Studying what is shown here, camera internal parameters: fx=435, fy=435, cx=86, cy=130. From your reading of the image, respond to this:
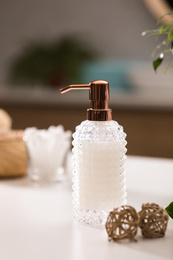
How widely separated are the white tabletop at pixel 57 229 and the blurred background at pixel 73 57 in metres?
1.54

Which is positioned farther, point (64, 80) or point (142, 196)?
point (64, 80)

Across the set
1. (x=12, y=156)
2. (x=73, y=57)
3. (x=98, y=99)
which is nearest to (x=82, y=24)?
(x=73, y=57)

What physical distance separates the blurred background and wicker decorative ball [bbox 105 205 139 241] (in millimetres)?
1864

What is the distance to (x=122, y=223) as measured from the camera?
0.63 meters

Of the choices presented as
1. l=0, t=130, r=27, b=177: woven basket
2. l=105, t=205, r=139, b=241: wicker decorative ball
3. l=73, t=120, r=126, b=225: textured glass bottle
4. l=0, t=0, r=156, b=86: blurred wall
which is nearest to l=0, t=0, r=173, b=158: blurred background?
l=0, t=0, r=156, b=86: blurred wall

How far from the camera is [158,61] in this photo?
2.54 feet

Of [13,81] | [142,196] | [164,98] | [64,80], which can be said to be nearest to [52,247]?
[142,196]

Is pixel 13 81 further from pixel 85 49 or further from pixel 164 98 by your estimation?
pixel 164 98

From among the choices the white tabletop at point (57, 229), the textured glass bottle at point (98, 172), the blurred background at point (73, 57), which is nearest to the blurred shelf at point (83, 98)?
the blurred background at point (73, 57)

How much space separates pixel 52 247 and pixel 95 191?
132 mm

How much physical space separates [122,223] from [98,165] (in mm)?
124

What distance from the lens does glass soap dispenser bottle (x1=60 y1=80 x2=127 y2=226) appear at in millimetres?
717

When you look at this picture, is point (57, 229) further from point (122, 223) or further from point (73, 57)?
point (73, 57)

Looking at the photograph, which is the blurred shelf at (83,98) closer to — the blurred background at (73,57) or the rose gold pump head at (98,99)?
the blurred background at (73,57)
